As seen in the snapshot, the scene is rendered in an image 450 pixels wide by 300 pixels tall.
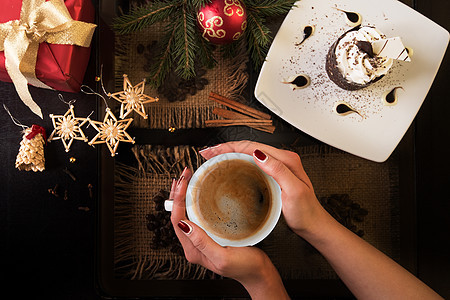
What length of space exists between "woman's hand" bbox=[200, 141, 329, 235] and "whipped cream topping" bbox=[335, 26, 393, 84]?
9.7 inches

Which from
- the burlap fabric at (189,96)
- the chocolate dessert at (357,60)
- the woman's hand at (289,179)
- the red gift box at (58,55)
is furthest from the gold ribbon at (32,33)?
the chocolate dessert at (357,60)

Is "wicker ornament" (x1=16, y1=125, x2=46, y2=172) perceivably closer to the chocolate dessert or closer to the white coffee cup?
the white coffee cup

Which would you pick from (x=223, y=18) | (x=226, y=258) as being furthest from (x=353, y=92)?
(x=226, y=258)

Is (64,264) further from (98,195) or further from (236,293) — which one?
(236,293)

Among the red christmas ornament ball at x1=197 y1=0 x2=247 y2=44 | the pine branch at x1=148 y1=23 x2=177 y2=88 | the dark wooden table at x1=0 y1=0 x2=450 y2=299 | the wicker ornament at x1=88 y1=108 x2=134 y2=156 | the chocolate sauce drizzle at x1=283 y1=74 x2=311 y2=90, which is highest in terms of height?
the red christmas ornament ball at x1=197 y1=0 x2=247 y2=44

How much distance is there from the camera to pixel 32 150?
81 centimetres

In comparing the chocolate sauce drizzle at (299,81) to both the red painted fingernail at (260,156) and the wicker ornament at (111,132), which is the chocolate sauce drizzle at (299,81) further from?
the wicker ornament at (111,132)

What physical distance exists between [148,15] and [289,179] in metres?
0.50

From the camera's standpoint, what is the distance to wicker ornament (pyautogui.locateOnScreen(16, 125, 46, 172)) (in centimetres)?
81

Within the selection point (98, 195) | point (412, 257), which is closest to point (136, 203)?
point (98, 195)

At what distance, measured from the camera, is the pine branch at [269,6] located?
2.31ft

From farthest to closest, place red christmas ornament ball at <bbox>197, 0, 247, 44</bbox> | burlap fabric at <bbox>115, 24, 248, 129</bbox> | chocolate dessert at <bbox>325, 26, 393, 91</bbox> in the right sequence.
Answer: burlap fabric at <bbox>115, 24, 248, 129</bbox> → chocolate dessert at <bbox>325, 26, 393, 91</bbox> → red christmas ornament ball at <bbox>197, 0, 247, 44</bbox>

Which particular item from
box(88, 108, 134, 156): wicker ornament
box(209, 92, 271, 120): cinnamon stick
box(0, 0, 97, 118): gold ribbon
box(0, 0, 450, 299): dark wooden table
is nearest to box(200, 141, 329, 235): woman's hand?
box(209, 92, 271, 120): cinnamon stick

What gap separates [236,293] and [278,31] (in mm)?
713
